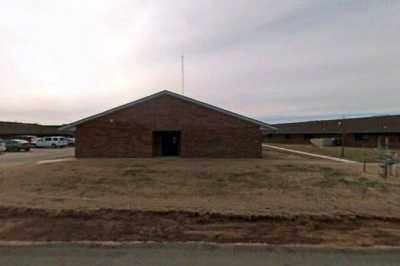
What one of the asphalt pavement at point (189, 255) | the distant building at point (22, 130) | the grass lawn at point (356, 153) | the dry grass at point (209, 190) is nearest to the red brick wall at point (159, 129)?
the dry grass at point (209, 190)

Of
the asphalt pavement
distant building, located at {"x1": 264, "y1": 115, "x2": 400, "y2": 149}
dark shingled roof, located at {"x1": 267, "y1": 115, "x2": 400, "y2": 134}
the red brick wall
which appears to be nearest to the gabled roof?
the red brick wall

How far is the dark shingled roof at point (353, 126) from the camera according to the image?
48.6m

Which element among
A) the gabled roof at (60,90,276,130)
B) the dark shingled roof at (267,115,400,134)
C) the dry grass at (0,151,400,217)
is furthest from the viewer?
the dark shingled roof at (267,115,400,134)

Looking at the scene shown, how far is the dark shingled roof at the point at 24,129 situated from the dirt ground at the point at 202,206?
5009 centimetres

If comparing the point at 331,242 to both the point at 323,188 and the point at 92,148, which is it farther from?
the point at 92,148

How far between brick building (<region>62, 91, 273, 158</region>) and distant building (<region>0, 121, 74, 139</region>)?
37.4m

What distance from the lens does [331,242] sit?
20.6 feet

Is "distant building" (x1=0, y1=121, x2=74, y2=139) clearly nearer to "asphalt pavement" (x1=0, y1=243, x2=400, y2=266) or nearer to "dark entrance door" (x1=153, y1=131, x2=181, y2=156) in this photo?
"dark entrance door" (x1=153, y1=131, x2=181, y2=156)

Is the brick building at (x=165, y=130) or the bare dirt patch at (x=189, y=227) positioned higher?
the brick building at (x=165, y=130)

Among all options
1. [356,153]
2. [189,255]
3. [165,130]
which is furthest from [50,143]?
[189,255]

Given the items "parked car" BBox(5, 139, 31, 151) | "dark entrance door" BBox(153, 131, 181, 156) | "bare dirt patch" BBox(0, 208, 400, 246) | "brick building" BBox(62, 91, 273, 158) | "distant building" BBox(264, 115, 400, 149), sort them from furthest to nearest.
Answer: "distant building" BBox(264, 115, 400, 149)
"parked car" BBox(5, 139, 31, 151)
"dark entrance door" BBox(153, 131, 181, 156)
"brick building" BBox(62, 91, 273, 158)
"bare dirt patch" BBox(0, 208, 400, 246)

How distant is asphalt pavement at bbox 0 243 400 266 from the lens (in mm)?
5117

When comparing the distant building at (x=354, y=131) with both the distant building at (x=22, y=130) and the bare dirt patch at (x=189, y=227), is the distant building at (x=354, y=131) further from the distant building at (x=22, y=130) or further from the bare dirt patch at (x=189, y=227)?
the distant building at (x=22, y=130)

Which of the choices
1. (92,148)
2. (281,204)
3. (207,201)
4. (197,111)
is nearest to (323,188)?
(281,204)
